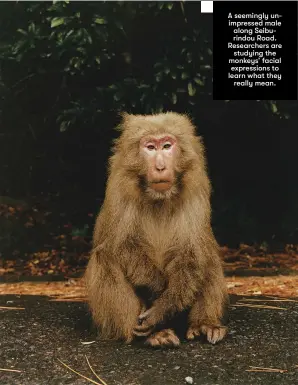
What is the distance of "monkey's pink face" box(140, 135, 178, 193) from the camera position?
580 cm

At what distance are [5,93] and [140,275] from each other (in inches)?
157

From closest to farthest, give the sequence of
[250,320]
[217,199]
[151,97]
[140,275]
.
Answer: [140,275] < [250,320] < [151,97] < [217,199]

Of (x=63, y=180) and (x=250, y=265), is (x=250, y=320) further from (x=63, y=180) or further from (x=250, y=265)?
(x=63, y=180)

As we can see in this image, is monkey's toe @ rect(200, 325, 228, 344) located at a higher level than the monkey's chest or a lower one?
lower

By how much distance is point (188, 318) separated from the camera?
20.4 ft

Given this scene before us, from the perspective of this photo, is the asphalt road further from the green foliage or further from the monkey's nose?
the green foliage

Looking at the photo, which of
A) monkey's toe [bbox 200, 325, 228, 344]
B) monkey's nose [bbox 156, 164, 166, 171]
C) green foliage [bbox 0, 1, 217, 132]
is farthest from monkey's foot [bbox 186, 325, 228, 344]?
green foliage [bbox 0, 1, 217, 132]

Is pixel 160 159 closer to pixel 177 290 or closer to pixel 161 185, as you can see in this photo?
pixel 161 185

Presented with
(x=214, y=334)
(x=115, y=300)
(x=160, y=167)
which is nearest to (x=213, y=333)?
(x=214, y=334)

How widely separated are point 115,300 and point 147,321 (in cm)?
31

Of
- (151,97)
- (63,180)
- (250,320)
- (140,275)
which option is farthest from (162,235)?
(63,180)

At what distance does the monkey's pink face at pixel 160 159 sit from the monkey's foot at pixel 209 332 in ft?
3.90

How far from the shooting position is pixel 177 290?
594 centimetres

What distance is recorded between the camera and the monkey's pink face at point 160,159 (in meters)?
5.80
